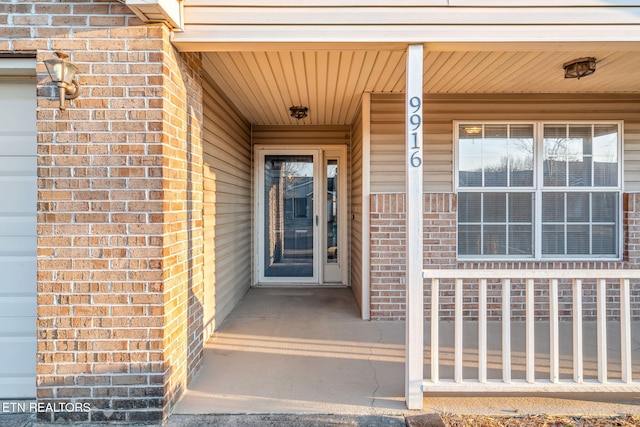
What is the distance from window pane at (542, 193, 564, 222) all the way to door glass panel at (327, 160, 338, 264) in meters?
2.85

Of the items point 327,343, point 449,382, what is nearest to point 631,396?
point 449,382

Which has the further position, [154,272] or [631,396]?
[631,396]

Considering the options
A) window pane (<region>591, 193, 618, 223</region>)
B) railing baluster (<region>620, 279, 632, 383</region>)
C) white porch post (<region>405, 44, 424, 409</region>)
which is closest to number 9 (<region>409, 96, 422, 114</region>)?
white porch post (<region>405, 44, 424, 409</region>)

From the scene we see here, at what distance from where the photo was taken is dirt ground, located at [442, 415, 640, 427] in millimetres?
2113

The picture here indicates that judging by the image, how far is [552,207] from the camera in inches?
156

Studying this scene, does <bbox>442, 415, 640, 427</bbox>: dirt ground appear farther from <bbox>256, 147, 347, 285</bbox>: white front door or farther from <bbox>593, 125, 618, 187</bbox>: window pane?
<bbox>256, 147, 347, 285</bbox>: white front door

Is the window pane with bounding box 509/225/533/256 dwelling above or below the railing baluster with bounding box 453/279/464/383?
above

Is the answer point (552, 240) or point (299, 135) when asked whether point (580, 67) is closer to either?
point (552, 240)

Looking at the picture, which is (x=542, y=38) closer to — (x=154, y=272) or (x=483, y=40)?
(x=483, y=40)

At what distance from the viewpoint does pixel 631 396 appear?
8.02ft

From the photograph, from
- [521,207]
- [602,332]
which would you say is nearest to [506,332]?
[602,332]

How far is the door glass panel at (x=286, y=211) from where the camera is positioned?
18.4 ft

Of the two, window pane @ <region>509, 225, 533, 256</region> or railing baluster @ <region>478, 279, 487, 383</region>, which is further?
window pane @ <region>509, 225, 533, 256</region>

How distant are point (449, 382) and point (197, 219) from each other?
7.13 ft
